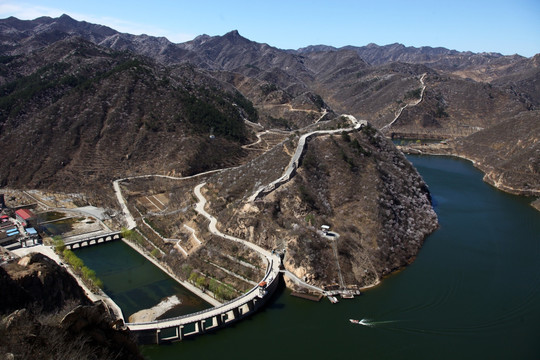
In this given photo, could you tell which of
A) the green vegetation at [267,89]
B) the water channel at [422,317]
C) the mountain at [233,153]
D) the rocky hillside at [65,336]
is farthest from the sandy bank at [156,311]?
the green vegetation at [267,89]

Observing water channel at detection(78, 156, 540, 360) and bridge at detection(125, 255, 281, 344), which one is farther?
bridge at detection(125, 255, 281, 344)

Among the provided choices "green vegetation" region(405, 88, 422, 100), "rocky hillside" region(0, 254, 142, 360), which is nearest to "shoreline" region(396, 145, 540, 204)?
"green vegetation" region(405, 88, 422, 100)

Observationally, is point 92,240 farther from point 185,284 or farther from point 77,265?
point 185,284

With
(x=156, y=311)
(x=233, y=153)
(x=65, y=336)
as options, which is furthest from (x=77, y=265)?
(x=233, y=153)

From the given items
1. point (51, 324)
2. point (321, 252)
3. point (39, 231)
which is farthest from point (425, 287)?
point (39, 231)

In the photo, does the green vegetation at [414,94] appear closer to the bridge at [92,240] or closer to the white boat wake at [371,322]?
the bridge at [92,240]

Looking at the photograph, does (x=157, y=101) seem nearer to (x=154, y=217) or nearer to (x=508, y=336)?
(x=154, y=217)

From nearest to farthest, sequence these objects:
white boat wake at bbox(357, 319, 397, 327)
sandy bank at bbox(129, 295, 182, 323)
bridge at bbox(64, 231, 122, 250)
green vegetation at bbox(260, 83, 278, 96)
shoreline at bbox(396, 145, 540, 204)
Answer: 1. white boat wake at bbox(357, 319, 397, 327)
2. sandy bank at bbox(129, 295, 182, 323)
3. bridge at bbox(64, 231, 122, 250)
4. shoreline at bbox(396, 145, 540, 204)
5. green vegetation at bbox(260, 83, 278, 96)

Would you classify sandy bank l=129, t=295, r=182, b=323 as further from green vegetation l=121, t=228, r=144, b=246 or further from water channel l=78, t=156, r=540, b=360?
green vegetation l=121, t=228, r=144, b=246
